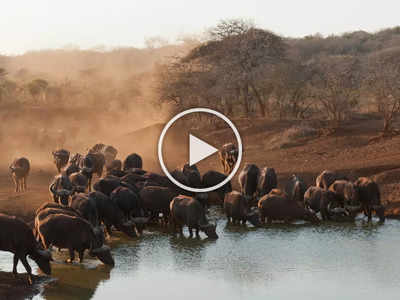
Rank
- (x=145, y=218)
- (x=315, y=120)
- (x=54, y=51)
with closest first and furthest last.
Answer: (x=145, y=218)
(x=315, y=120)
(x=54, y=51)

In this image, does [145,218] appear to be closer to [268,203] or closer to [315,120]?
[268,203]

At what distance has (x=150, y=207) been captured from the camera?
2561 centimetres

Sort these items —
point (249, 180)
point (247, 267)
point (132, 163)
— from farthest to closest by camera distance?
point (132, 163) → point (249, 180) → point (247, 267)

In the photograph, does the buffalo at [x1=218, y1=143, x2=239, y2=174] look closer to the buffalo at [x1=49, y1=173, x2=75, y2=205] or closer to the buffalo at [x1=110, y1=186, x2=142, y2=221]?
the buffalo at [x1=49, y1=173, x2=75, y2=205]

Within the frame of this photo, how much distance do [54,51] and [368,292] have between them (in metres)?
156

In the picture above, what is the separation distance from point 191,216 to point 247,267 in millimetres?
4154

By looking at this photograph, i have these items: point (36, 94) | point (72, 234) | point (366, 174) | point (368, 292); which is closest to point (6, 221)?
point (72, 234)

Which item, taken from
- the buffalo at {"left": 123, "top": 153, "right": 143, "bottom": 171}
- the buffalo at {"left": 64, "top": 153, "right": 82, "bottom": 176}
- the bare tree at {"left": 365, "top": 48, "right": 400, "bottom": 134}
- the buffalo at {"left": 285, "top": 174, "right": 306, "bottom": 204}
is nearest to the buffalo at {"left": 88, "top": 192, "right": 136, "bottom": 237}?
the buffalo at {"left": 64, "top": 153, "right": 82, "bottom": 176}

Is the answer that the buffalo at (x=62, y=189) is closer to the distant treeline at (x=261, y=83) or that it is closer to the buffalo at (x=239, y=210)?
the buffalo at (x=239, y=210)

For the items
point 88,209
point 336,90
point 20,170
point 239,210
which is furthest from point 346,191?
point 336,90

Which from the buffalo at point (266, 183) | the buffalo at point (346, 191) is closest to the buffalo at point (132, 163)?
the buffalo at point (266, 183)

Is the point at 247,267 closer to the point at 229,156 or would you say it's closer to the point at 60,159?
the point at 229,156

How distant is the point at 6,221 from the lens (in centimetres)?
1778

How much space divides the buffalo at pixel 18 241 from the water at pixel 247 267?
3.08ft
